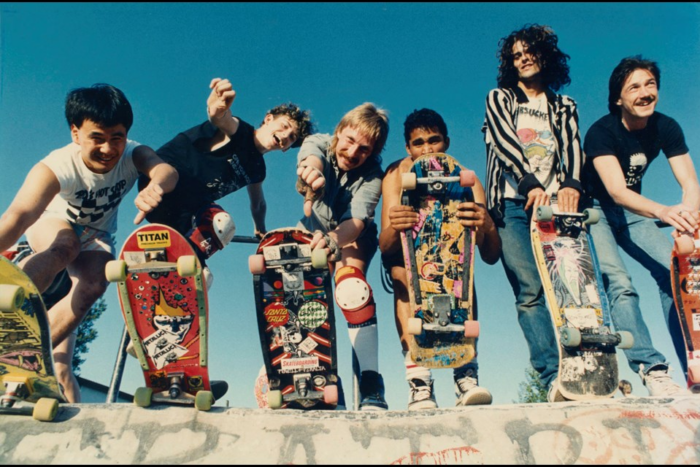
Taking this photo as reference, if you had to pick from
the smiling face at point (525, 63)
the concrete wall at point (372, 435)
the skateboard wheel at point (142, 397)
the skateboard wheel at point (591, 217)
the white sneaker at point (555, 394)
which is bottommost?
the concrete wall at point (372, 435)

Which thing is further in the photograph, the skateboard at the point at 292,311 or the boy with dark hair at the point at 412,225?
the boy with dark hair at the point at 412,225

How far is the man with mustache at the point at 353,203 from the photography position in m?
3.42

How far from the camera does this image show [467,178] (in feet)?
11.6

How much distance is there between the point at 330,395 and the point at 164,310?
1.17 metres

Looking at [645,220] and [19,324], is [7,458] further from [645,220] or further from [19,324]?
[645,220]

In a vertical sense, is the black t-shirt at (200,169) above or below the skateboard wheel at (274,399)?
above

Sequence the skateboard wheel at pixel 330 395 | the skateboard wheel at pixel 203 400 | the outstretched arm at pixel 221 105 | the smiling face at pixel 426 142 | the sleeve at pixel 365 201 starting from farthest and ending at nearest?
the smiling face at pixel 426 142
the sleeve at pixel 365 201
the outstretched arm at pixel 221 105
the skateboard wheel at pixel 330 395
the skateboard wheel at pixel 203 400

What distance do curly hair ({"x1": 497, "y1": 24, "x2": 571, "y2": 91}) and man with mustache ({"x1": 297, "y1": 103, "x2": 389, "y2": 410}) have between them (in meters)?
1.19

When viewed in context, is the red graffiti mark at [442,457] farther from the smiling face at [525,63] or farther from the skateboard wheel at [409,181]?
the smiling face at [525,63]

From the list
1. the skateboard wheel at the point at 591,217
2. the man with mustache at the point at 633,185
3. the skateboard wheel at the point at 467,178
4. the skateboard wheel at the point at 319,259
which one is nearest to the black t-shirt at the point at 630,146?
the man with mustache at the point at 633,185

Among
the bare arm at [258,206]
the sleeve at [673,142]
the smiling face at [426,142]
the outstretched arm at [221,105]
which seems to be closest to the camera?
the outstretched arm at [221,105]

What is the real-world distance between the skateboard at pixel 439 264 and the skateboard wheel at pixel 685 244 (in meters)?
1.37

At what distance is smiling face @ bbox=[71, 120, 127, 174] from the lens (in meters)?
3.44

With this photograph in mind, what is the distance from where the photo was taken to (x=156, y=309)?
10.2ft
